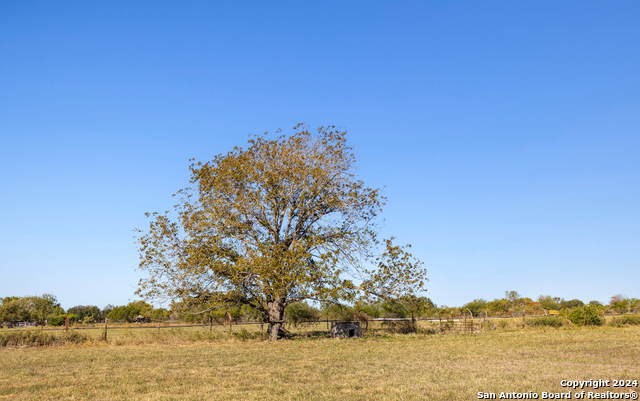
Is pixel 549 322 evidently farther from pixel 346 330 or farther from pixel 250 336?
pixel 250 336

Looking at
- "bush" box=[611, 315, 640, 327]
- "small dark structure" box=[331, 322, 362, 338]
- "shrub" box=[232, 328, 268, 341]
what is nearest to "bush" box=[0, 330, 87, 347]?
"shrub" box=[232, 328, 268, 341]

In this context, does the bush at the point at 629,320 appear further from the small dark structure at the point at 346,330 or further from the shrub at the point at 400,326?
the small dark structure at the point at 346,330

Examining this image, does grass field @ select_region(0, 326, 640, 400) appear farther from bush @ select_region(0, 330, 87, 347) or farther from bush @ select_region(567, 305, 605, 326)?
bush @ select_region(567, 305, 605, 326)

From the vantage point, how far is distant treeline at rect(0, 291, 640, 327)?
933 inches

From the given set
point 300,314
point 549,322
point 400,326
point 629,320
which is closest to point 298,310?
point 300,314

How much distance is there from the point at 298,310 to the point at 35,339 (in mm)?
20087

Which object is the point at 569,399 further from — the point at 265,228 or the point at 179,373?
the point at 265,228

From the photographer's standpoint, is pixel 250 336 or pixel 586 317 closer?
pixel 250 336

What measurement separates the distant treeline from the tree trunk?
1779 mm

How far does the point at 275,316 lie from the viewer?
24312mm

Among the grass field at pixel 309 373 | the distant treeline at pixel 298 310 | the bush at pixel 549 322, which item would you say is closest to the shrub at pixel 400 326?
the distant treeline at pixel 298 310

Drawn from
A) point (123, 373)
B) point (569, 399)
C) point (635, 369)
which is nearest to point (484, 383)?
point (569, 399)

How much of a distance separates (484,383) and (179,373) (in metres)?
7.01

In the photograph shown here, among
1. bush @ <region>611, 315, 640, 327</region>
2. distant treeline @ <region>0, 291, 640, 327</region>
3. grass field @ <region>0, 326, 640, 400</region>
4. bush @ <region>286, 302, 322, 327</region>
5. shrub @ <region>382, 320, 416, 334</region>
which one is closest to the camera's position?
grass field @ <region>0, 326, 640, 400</region>
